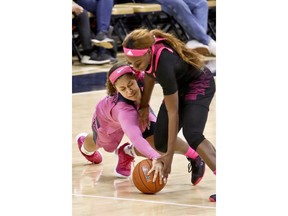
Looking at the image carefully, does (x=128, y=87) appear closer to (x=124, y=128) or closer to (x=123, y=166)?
(x=124, y=128)

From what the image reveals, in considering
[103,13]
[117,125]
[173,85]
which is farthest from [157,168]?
[103,13]

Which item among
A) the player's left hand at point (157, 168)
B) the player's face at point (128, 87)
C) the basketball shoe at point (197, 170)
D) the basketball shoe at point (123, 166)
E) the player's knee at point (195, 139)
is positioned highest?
the player's face at point (128, 87)

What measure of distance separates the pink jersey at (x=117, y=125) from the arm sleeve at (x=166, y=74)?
529 mm

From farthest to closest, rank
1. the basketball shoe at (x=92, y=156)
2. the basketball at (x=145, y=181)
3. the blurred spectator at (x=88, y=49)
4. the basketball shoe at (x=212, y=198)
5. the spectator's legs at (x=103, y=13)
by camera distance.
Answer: the blurred spectator at (x=88, y=49) → the spectator's legs at (x=103, y=13) → the basketball shoe at (x=92, y=156) → the basketball at (x=145, y=181) → the basketball shoe at (x=212, y=198)

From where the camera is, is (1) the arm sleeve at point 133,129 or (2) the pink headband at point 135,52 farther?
(1) the arm sleeve at point 133,129

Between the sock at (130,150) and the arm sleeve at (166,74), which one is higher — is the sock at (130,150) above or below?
below

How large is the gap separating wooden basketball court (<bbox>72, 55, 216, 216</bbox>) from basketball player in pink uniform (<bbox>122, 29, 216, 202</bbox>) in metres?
0.16

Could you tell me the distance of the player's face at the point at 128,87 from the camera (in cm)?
488

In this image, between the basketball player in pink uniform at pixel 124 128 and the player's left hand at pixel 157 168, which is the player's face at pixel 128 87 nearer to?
the basketball player in pink uniform at pixel 124 128

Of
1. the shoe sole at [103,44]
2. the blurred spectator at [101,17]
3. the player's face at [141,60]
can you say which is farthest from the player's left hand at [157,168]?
the shoe sole at [103,44]
